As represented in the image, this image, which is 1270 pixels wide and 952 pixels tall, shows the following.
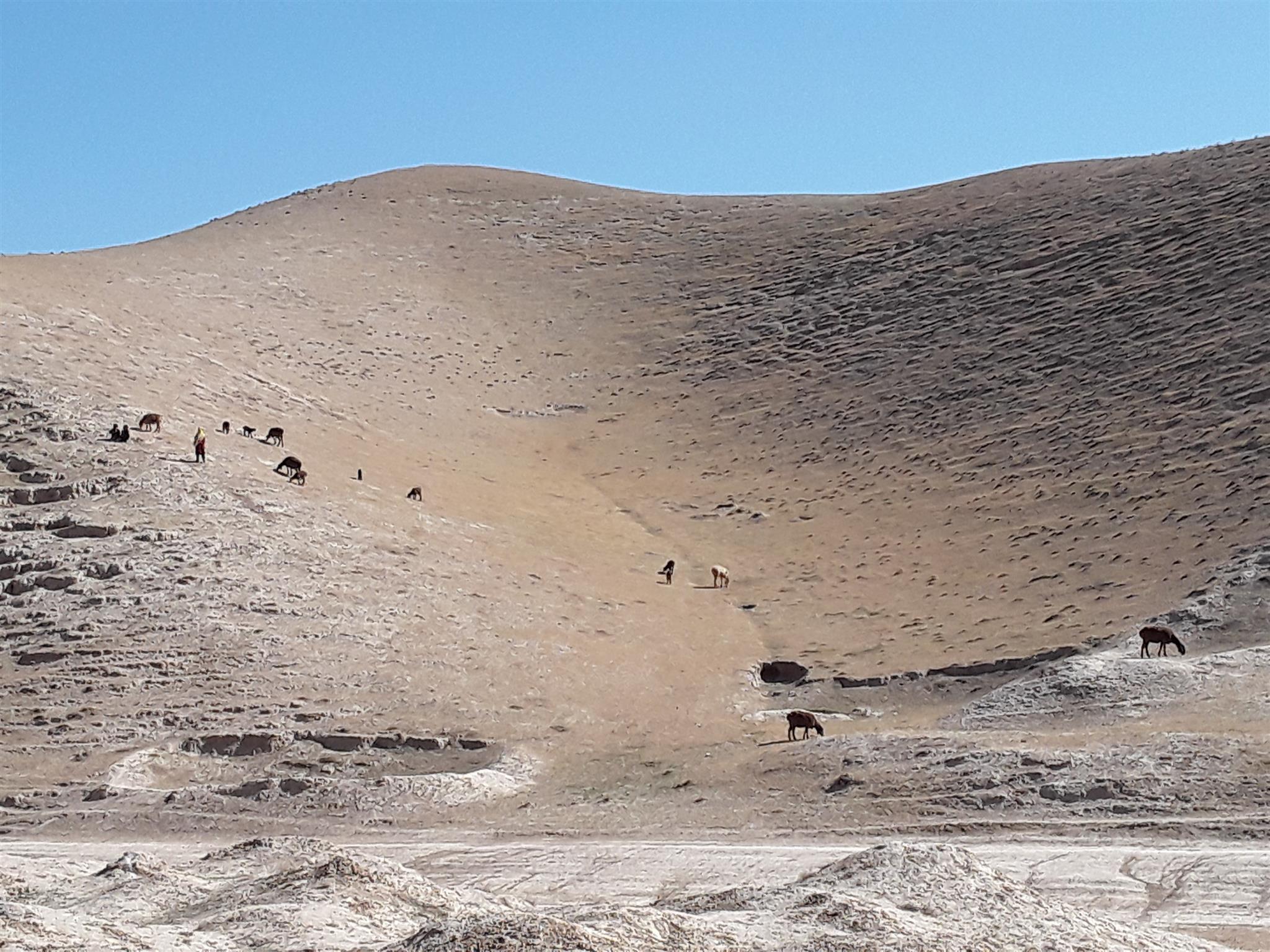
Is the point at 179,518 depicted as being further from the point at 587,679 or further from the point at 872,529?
the point at 872,529

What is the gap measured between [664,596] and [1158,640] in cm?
1167

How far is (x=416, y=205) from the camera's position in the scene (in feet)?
251

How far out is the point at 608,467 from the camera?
4603 centimetres

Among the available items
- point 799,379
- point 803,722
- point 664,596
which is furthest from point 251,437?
point 799,379

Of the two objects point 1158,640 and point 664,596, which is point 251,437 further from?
point 1158,640

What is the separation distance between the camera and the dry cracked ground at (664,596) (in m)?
16.1

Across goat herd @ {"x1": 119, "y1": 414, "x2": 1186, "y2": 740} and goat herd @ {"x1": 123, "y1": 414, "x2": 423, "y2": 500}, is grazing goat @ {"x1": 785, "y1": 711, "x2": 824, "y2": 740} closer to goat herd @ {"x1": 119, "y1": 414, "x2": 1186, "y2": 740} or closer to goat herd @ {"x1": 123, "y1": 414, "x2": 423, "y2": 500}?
goat herd @ {"x1": 119, "y1": 414, "x2": 1186, "y2": 740}

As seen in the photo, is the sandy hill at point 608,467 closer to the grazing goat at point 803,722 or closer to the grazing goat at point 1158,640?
the grazing goat at point 803,722

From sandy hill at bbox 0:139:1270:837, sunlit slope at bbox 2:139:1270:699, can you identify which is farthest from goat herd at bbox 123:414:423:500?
sunlit slope at bbox 2:139:1270:699

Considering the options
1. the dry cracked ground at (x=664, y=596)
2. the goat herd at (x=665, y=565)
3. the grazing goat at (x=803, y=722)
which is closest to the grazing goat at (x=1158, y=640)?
the goat herd at (x=665, y=565)

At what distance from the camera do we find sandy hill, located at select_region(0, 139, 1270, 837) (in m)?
28.7

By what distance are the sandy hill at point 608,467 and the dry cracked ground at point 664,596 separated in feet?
0.48

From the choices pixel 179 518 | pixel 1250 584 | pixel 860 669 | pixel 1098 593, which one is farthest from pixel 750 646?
pixel 179 518

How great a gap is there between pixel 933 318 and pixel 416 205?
32632 mm
